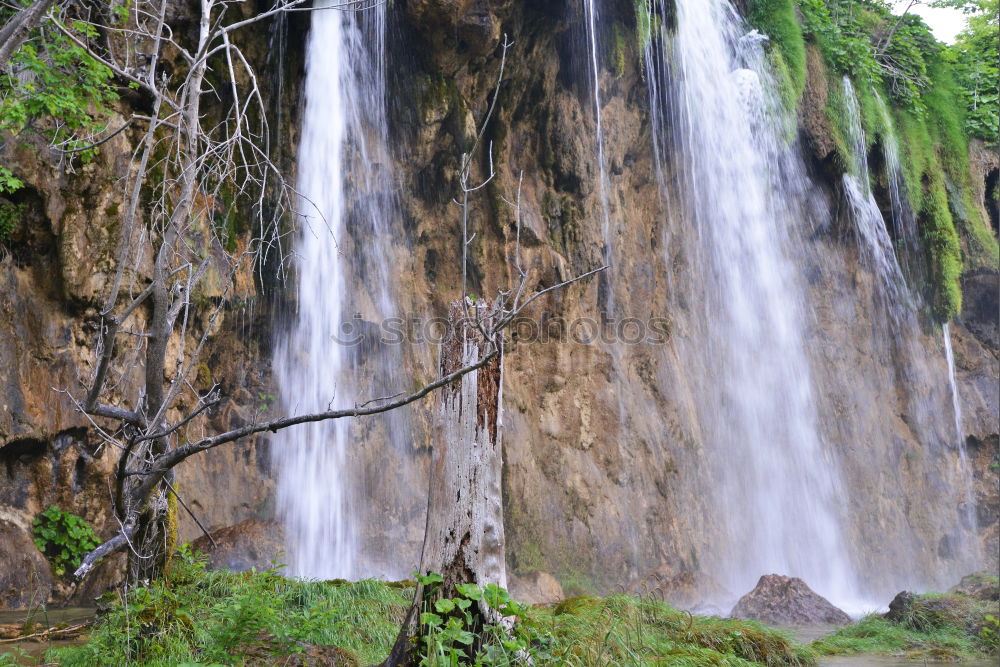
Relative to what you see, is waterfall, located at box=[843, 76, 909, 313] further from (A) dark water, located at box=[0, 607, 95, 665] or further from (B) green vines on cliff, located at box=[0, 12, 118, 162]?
(A) dark water, located at box=[0, 607, 95, 665]

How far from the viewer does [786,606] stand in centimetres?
959

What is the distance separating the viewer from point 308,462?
11.5m

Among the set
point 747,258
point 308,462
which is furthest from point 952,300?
point 308,462

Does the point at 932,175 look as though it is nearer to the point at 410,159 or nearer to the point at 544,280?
the point at 544,280

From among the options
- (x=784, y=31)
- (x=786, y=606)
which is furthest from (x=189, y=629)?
(x=784, y=31)

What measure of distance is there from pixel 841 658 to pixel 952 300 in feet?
46.6

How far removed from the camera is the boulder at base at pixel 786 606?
941 cm

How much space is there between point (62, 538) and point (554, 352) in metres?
8.28

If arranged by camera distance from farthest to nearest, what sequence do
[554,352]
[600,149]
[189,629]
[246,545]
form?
[600,149]
[554,352]
[246,545]
[189,629]

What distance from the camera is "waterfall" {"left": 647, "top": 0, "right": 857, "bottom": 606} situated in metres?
15.7

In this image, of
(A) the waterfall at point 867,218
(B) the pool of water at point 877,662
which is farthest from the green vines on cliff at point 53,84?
(A) the waterfall at point 867,218

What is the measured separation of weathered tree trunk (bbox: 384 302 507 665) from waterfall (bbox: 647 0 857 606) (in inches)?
465

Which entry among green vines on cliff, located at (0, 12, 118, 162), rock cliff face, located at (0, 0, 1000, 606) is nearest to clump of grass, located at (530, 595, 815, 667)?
rock cliff face, located at (0, 0, 1000, 606)

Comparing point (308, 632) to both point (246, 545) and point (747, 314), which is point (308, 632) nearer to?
point (246, 545)
